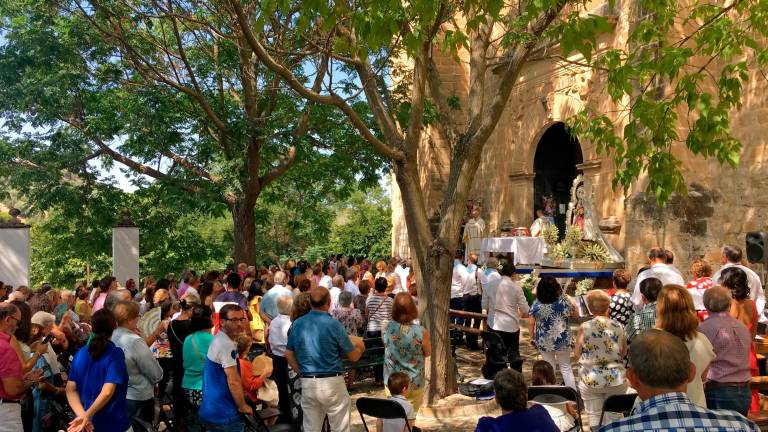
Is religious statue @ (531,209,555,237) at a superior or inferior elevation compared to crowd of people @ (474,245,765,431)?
superior

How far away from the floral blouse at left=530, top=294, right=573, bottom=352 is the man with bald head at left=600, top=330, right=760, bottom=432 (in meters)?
4.62

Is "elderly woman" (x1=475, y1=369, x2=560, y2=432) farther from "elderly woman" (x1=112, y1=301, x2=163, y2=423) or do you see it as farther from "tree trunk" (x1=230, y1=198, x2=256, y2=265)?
"tree trunk" (x1=230, y1=198, x2=256, y2=265)

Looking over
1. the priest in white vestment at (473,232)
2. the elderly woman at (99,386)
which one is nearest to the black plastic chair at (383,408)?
the elderly woman at (99,386)

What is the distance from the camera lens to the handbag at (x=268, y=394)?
6.42 m

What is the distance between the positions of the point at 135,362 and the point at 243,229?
11226 millimetres

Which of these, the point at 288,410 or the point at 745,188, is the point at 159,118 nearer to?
the point at 288,410

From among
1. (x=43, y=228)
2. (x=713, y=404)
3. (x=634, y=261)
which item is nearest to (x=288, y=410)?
(x=713, y=404)

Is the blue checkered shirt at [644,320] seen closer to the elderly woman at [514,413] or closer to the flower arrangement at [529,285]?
the elderly woman at [514,413]

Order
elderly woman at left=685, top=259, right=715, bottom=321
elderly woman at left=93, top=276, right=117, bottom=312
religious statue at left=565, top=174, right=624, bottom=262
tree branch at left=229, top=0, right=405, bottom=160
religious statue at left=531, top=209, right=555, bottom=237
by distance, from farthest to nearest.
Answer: religious statue at left=531, top=209, right=555, bottom=237 < religious statue at left=565, top=174, right=624, bottom=262 < elderly woman at left=93, top=276, right=117, bottom=312 < elderly woman at left=685, top=259, right=715, bottom=321 < tree branch at left=229, top=0, right=405, bottom=160

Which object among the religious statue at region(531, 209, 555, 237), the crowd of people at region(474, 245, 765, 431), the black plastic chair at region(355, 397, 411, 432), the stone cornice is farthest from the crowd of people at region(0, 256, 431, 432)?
the stone cornice

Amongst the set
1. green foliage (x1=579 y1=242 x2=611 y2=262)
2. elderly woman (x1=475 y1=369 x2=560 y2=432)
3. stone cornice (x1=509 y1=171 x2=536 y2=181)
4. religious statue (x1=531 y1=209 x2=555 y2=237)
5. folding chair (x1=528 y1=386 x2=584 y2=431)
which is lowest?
folding chair (x1=528 y1=386 x2=584 y2=431)

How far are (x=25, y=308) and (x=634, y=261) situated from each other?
11.2 metres

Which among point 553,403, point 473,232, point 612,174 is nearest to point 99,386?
point 553,403

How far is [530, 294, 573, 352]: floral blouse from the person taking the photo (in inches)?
294
